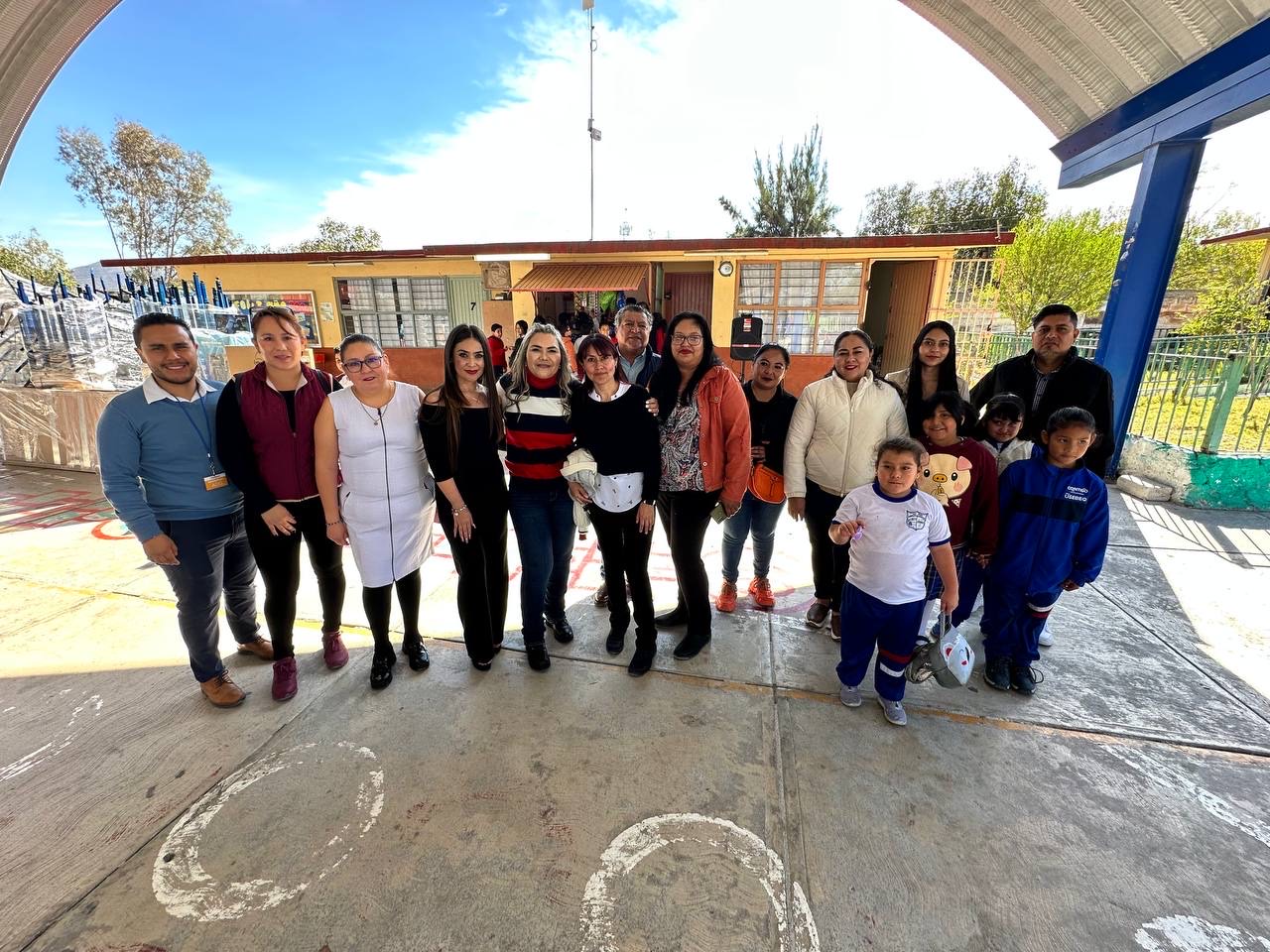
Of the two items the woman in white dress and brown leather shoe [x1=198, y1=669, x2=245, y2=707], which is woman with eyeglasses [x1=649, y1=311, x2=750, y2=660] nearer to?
the woman in white dress

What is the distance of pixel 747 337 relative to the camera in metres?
10.0

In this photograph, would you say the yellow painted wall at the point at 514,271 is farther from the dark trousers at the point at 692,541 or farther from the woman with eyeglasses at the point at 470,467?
the woman with eyeglasses at the point at 470,467

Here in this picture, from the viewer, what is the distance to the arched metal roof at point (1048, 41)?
379 centimetres

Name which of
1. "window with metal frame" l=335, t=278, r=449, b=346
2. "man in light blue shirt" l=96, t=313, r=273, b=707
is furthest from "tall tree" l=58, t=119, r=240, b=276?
"man in light blue shirt" l=96, t=313, r=273, b=707

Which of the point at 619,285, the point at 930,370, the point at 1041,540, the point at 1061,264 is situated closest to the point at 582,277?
the point at 619,285

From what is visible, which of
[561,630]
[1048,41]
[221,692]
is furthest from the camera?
[1048,41]

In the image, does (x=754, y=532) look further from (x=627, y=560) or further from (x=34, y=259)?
(x=34, y=259)

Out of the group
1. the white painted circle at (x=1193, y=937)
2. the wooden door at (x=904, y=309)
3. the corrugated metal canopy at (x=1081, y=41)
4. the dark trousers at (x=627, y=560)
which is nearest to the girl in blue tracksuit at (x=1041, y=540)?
the white painted circle at (x=1193, y=937)

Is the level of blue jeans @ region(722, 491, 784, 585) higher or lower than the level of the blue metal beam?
lower

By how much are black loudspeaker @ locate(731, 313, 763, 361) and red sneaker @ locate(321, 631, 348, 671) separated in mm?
8433

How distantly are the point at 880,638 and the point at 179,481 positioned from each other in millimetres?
3075

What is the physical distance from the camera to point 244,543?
252 cm

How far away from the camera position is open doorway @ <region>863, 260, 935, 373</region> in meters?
11.2

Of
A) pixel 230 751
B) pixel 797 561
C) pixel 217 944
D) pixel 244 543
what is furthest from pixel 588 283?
pixel 217 944
